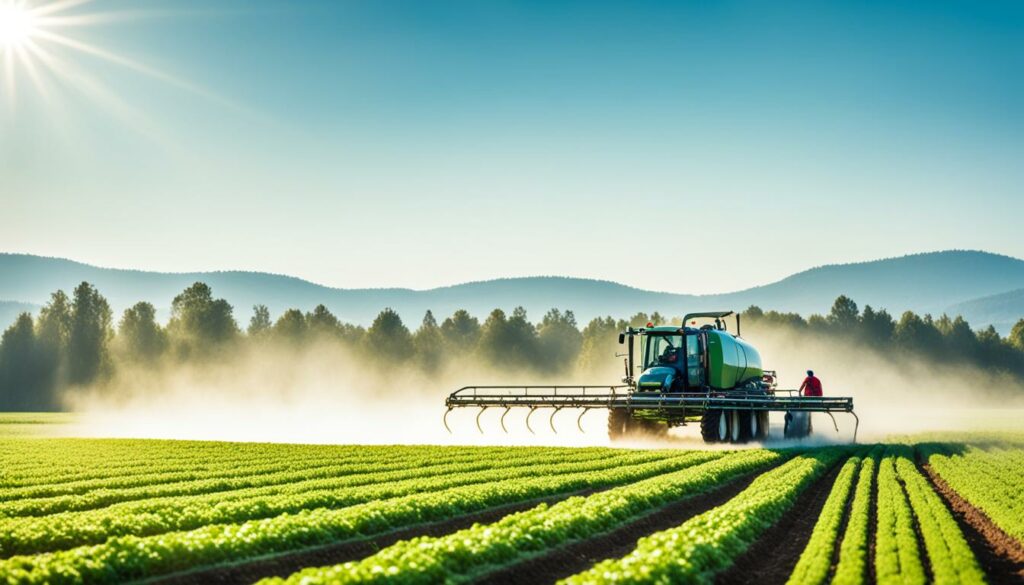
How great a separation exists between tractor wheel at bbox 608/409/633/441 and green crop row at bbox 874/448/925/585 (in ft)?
48.0

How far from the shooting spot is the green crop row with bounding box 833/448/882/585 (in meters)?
13.0

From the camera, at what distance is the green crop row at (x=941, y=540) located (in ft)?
44.0

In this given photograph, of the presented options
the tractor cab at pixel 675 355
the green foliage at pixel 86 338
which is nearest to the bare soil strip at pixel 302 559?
the tractor cab at pixel 675 355

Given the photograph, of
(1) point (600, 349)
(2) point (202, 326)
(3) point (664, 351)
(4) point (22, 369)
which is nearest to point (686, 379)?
(3) point (664, 351)

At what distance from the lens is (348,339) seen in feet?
442

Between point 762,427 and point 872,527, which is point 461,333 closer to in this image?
point 762,427

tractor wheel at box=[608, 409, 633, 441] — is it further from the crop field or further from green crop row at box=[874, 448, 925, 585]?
green crop row at box=[874, 448, 925, 585]

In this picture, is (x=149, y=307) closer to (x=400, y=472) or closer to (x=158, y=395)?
(x=158, y=395)

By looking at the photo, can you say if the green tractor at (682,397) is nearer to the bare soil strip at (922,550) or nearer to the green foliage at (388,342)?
the bare soil strip at (922,550)

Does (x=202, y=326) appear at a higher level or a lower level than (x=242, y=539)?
higher

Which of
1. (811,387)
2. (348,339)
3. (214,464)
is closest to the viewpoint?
(214,464)

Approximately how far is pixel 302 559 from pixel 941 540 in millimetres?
9665

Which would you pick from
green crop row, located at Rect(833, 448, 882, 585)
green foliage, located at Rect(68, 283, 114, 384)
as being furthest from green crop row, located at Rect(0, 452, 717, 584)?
green foliage, located at Rect(68, 283, 114, 384)

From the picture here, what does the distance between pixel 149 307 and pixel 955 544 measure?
118792 mm
